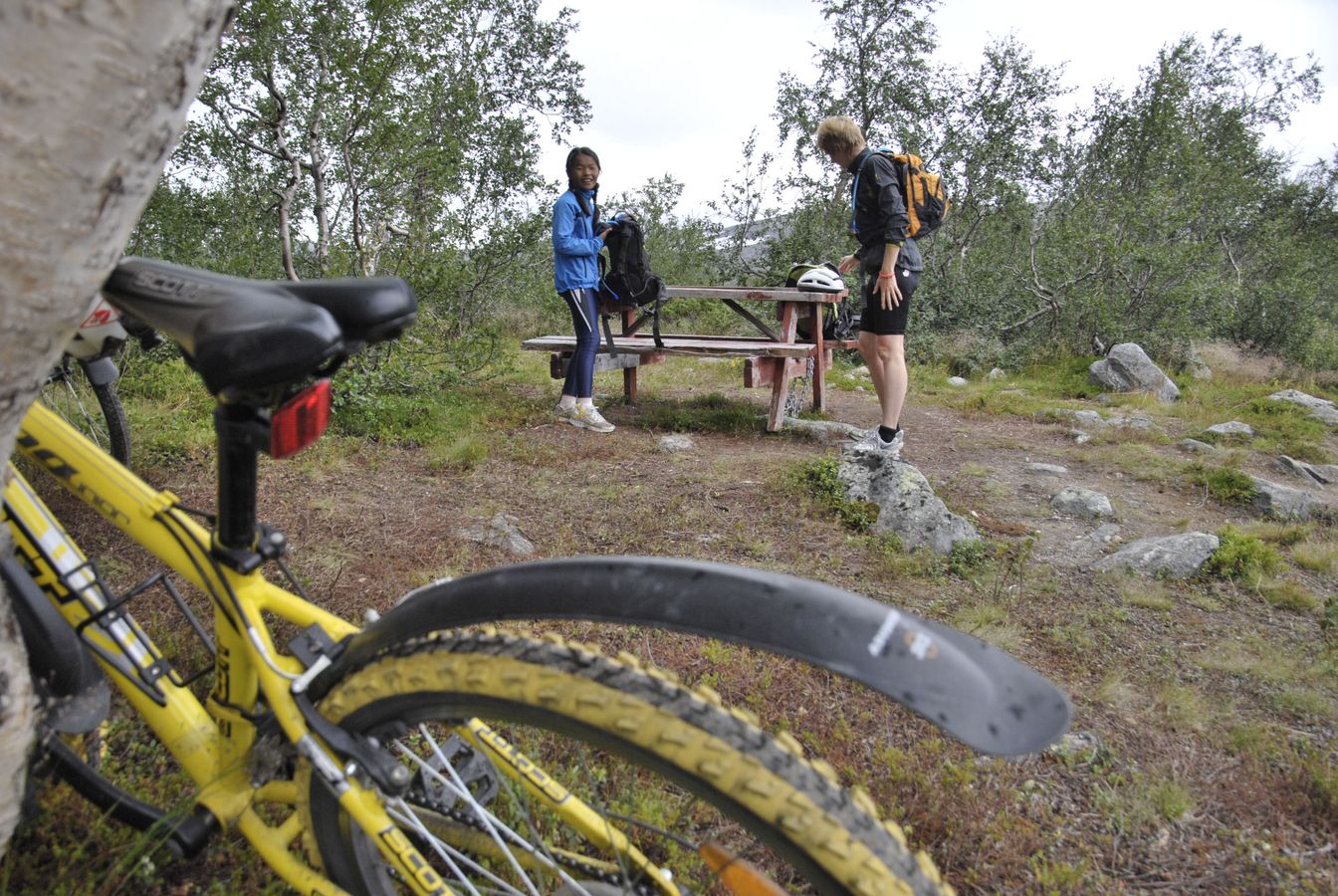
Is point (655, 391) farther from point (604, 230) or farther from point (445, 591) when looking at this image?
point (445, 591)

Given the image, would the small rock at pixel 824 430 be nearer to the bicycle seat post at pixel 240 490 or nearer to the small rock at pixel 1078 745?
the small rock at pixel 1078 745

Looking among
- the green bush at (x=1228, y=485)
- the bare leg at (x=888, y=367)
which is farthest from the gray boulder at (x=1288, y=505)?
the bare leg at (x=888, y=367)

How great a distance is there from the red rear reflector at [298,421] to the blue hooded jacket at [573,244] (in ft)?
15.4

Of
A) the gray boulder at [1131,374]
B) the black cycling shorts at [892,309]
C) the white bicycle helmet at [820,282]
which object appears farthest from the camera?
the gray boulder at [1131,374]

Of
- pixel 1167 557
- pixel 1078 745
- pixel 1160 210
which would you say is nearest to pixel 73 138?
pixel 1078 745

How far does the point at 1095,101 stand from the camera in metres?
14.6

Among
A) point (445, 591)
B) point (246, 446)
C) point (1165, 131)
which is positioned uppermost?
point (1165, 131)

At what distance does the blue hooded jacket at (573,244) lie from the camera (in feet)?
18.6

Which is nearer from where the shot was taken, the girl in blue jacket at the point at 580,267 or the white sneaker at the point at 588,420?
the girl in blue jacket at the point at 580,267

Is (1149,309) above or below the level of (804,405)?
above

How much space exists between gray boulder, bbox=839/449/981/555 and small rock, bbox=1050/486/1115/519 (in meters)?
0.98

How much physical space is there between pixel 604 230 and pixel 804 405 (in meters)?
2.67

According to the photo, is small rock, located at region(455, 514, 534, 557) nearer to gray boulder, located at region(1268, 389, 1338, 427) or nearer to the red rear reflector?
the red rear reflector

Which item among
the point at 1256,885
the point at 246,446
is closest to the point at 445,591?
the point at 246,446
